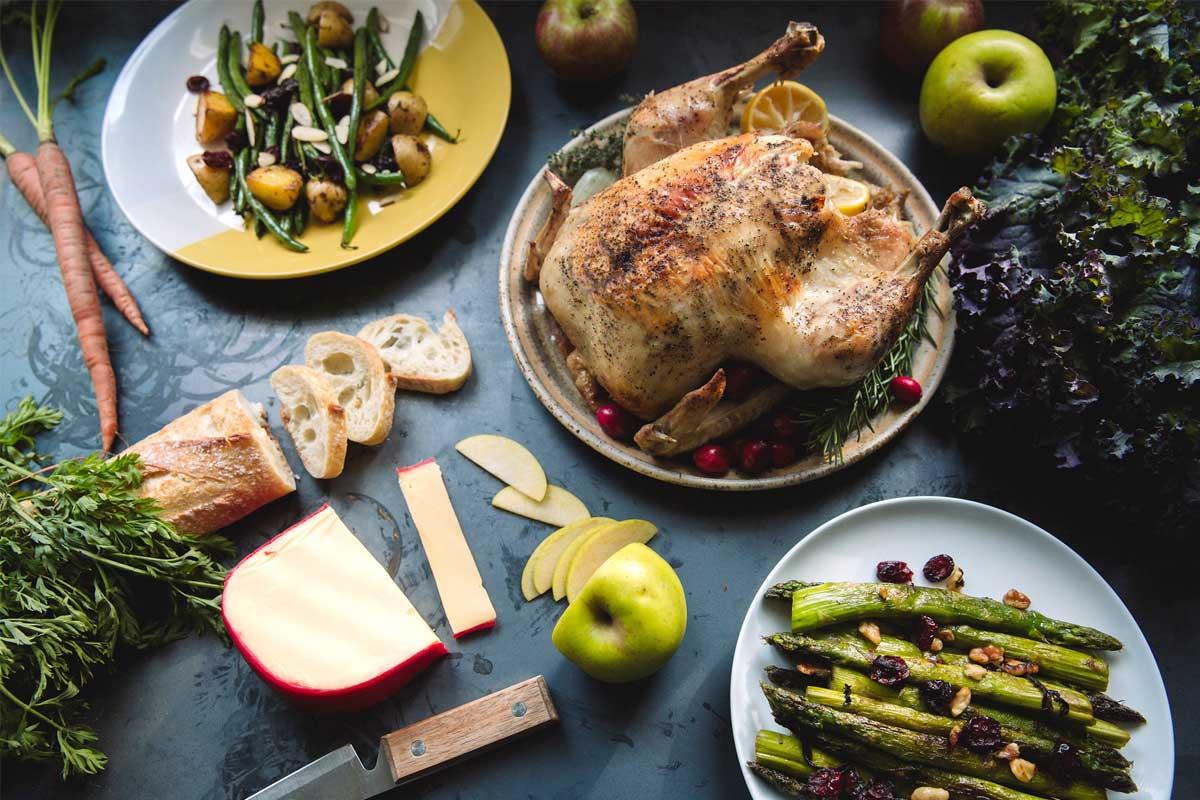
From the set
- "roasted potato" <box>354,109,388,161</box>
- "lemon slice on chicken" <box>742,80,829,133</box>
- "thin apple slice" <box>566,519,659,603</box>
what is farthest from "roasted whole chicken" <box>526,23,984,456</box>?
"roasted potato" <box>354,109,388,161</box>

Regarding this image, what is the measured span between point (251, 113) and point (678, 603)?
233 cm

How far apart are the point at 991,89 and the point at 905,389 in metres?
1.07

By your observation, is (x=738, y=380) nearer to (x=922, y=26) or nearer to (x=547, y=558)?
(x=547, y=558)

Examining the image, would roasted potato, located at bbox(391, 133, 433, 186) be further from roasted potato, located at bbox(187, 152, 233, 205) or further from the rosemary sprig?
the rosemary sprig

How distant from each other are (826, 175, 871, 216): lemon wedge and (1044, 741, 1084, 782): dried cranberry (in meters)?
1.65

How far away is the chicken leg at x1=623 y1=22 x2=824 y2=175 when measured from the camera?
114 inches

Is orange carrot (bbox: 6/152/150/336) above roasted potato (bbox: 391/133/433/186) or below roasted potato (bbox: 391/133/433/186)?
below

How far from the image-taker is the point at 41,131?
332 cm

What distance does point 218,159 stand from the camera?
3230 mm

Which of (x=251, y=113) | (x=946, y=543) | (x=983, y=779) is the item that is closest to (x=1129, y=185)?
(x=946, y=543)

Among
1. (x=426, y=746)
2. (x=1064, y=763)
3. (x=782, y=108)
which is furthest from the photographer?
(x=782, y=108)

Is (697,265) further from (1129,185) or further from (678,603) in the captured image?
(1129,185)

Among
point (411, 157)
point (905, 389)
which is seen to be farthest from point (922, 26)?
point (411, 157)

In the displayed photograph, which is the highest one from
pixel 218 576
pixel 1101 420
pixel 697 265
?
pixel 697 265
